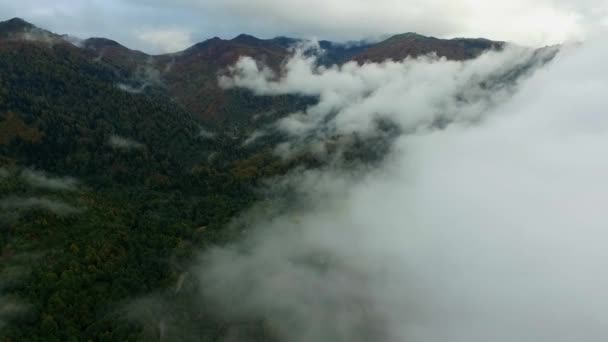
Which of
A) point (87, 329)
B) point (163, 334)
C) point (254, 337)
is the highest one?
point (87, 329)

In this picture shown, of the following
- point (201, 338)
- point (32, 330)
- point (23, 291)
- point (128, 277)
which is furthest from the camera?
point (128, 277)

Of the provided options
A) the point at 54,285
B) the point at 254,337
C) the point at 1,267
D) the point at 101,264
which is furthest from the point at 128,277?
the point at 254,337

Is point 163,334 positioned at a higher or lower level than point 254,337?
higher

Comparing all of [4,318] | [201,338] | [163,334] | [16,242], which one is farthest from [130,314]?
[16,242]

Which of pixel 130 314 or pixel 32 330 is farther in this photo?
pixel 130 314

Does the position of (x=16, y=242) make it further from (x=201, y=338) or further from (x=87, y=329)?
(x=201, y=338)

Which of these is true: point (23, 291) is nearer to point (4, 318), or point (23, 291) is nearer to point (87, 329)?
point (4, 318)

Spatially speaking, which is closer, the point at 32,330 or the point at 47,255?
the point at 32,330

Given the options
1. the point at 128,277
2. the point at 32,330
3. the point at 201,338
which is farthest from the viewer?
the point at 128,277

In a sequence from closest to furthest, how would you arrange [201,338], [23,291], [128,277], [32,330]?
[32,330]
[23,291]
[201,338]
[128,277]
